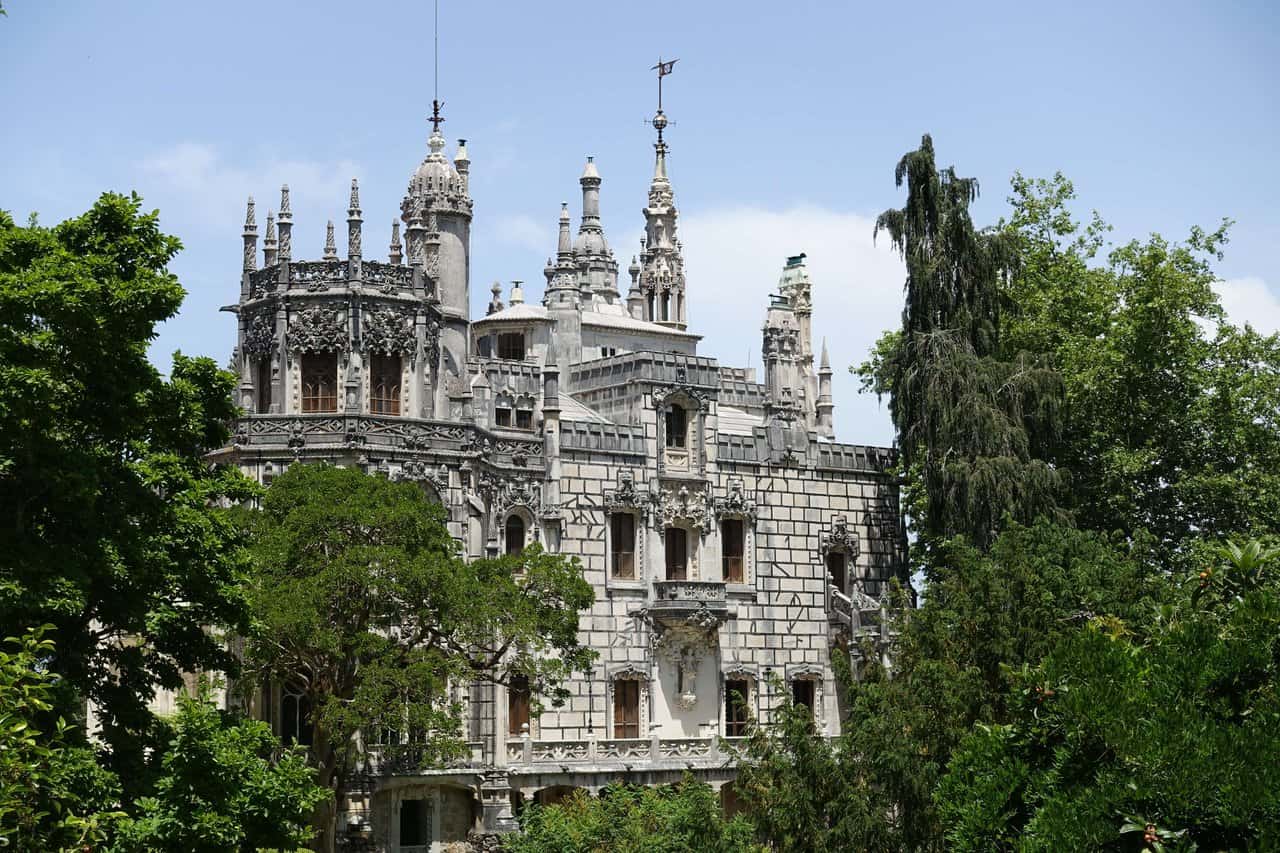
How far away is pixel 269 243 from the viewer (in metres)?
64.6

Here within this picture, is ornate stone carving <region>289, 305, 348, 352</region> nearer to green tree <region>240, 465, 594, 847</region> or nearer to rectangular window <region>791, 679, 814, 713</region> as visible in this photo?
green tree <region>240, 465, 594, 847</region>

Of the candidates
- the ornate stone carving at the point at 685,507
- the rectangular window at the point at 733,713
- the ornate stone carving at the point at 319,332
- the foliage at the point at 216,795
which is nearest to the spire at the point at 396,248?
the ornate stone carving at the point at 319,332

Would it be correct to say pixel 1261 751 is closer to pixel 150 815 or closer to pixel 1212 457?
pixel 150 815

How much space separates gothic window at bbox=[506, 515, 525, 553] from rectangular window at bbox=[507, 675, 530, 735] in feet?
13.7

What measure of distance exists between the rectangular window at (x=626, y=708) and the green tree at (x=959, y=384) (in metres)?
10.9

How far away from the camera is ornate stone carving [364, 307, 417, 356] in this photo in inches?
2485

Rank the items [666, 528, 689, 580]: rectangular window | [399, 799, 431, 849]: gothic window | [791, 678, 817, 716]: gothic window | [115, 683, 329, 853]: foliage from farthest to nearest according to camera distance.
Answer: [791, 678, 817, 716]: gothic window
[666, 528, 689, 580]: rectangular window
[399, 799, 431, 849]: gothic window
[115, 683, 329, 853]: foliage

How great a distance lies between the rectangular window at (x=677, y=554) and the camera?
232 ft

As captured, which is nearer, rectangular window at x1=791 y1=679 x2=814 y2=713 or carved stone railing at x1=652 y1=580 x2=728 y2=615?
carved stone railing at x1=652 y1=580 x2=728 y2=615

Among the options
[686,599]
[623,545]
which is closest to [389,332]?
[623,545]

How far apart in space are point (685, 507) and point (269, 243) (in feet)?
53.7

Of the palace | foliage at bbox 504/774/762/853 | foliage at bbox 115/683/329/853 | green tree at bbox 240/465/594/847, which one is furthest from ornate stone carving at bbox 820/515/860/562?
foliage at bbox 115/683/329/853

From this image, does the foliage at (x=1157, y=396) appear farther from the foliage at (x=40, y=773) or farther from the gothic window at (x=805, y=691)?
the foliage at (x=40, y=773)

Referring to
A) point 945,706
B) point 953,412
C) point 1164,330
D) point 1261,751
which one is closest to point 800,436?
point 953,412
